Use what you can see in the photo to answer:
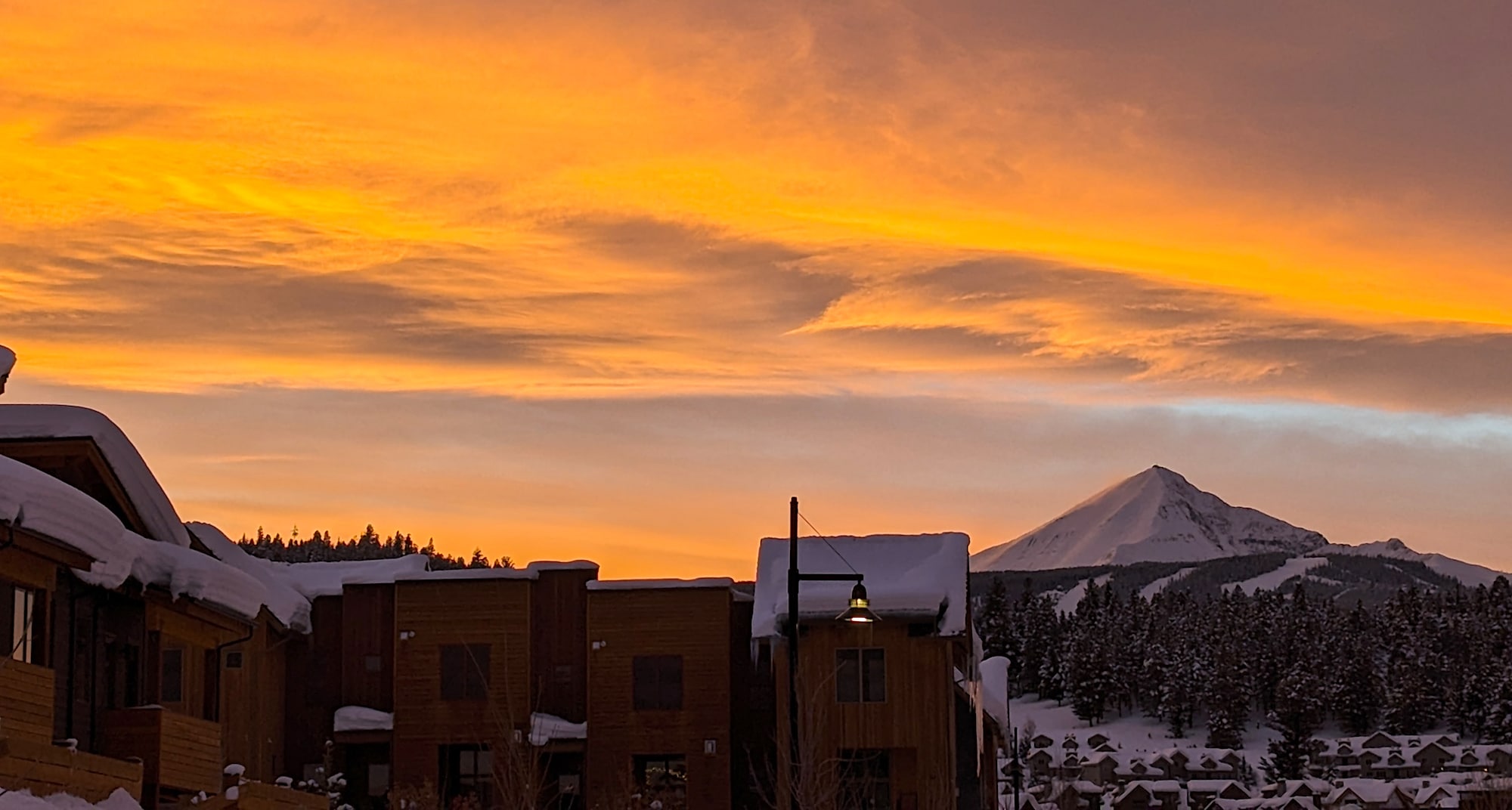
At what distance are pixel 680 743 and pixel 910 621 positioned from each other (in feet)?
25.8

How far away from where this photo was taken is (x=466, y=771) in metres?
57.5

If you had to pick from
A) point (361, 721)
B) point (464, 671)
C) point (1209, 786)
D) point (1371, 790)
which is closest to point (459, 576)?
point (464, 671)

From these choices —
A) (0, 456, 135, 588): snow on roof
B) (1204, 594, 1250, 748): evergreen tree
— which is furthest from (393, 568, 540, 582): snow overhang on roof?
(1204, 594, 1250, 748): evergreen tree

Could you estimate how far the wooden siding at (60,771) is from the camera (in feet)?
70.2

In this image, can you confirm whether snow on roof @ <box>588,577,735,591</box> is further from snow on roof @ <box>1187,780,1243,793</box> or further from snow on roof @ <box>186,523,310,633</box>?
snow on roof @ <box>1187,780,1243,793</box>

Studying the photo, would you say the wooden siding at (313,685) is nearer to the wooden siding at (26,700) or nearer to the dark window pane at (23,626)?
the dark window pane at (23,626)

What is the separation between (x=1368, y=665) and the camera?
197000 millimetres

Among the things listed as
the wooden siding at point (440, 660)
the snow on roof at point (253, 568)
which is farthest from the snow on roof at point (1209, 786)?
the snow on roof at point (253, 568)

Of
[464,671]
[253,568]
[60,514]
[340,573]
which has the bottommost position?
[464,671]

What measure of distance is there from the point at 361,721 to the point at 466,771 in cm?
332

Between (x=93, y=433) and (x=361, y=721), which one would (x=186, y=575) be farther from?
(x=361, y=721)

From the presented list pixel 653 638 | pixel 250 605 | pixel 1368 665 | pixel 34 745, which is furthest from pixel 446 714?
pixel 1368 665

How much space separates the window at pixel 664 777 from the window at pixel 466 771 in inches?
169

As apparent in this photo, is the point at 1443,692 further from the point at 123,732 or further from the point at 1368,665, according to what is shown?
the point at 123,732
